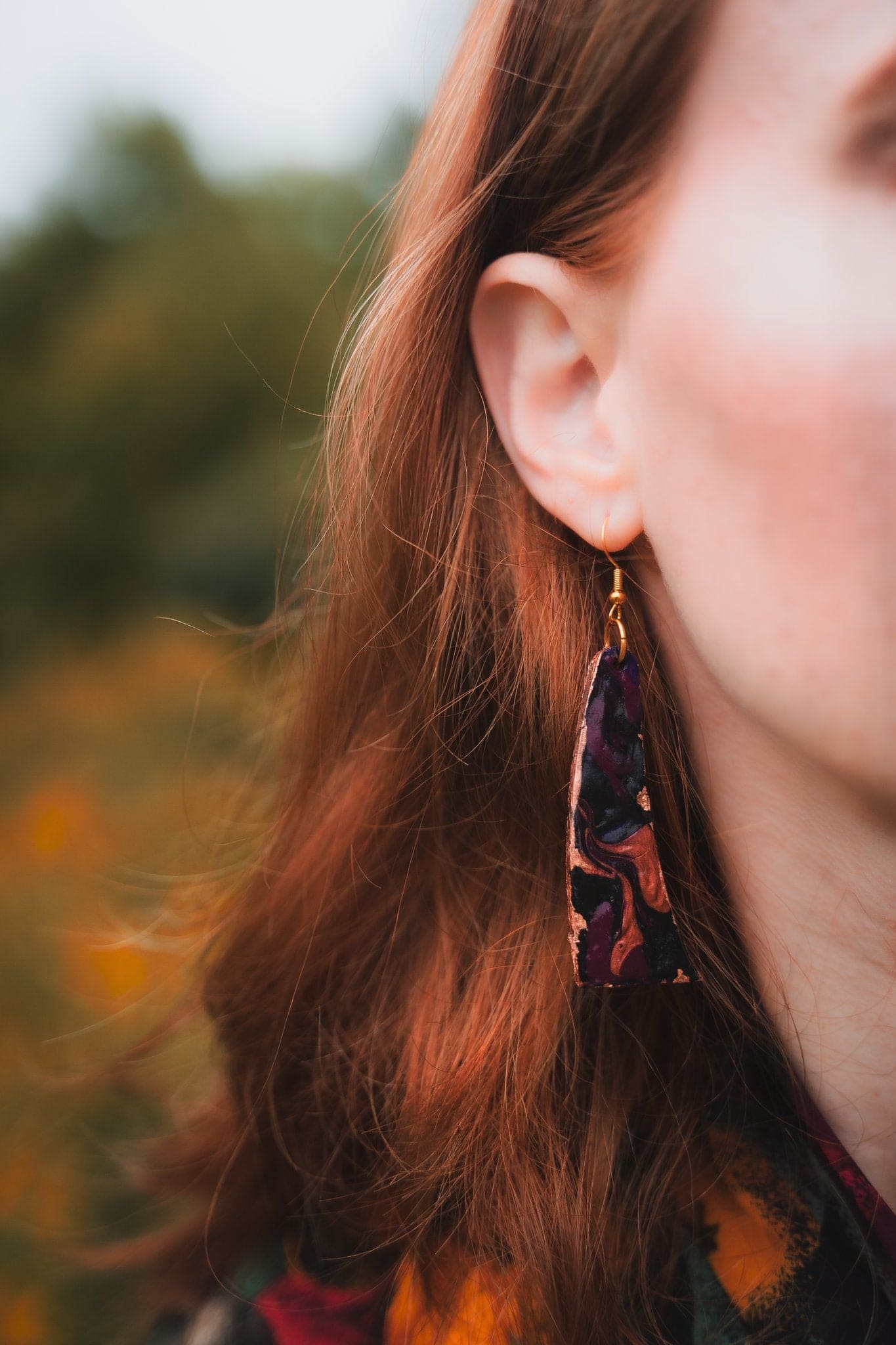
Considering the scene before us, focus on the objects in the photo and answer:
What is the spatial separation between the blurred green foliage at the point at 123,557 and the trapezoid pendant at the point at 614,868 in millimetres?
693

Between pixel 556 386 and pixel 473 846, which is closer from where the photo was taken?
pixel 556 386

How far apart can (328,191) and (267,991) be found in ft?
3.33

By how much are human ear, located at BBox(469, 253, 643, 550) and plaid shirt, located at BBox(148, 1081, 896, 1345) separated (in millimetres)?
466

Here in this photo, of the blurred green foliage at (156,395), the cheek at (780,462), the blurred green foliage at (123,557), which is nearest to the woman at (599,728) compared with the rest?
the cheek at (780,462)

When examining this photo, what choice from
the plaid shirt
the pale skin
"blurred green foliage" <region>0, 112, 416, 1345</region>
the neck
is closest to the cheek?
the pale skin

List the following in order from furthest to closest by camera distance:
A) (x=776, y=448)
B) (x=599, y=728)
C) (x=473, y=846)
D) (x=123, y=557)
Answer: (x=123, y=557) → (x=473, y=846) → (x=599, y=728) → (x=776, y=448)

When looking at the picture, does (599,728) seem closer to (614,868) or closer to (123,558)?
(614,868)

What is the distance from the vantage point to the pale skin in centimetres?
52

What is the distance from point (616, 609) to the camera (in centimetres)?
71

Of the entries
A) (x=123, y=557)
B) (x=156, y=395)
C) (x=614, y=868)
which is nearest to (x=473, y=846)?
(x=614, y=868)

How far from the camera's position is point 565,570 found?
751mm

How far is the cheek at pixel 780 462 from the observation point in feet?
1.72

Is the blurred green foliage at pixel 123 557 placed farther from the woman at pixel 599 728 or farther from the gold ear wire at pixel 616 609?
the gold ear wire at pixel 616 609

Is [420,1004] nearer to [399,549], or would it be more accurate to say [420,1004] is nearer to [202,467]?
[399,549]
